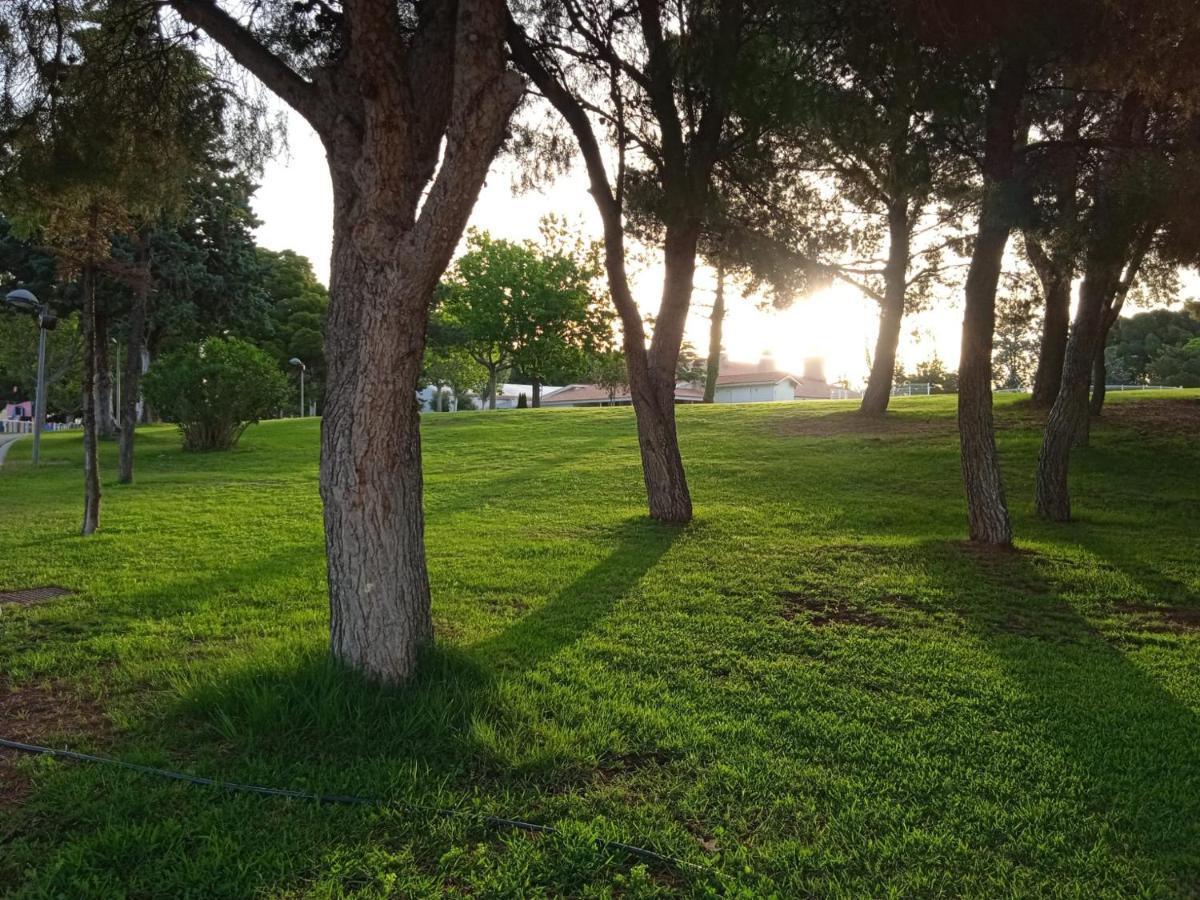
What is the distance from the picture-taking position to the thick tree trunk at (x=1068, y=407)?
966 centimetres

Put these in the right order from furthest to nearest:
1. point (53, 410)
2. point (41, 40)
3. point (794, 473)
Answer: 1. point (53, 410)
2. point (794, 473)
3. point (41, 40)

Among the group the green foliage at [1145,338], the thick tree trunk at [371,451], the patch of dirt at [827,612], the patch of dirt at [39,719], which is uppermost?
the green foliage at [1145,338]

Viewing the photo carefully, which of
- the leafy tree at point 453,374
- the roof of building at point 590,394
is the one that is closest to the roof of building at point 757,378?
the roof of building at point 590,394

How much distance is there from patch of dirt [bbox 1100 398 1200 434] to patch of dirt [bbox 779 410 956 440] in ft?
11.2

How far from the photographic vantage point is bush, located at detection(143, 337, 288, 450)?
19.3 m

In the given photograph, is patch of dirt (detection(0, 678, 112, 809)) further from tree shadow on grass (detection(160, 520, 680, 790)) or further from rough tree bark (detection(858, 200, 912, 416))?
rough tree bark (detection(858, 200, 912, 416))

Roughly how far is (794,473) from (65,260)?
10827 mm

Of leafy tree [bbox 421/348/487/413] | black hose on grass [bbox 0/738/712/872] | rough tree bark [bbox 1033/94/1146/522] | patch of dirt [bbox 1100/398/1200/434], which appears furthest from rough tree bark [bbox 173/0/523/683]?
leafy tree [bbox 421/348/487/413]

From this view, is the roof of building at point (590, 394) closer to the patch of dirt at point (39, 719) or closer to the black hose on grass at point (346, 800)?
the patch of dirt at point (39, 719)


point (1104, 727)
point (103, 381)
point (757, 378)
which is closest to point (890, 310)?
point (1104, 727)

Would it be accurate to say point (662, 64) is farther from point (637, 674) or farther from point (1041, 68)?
point (637, 674)

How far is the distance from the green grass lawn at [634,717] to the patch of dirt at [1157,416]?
8288mm

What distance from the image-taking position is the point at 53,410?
5425cm

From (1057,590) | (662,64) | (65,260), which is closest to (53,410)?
(65,260)
